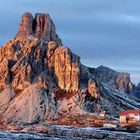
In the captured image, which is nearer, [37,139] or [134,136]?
[37,139]

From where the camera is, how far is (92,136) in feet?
556

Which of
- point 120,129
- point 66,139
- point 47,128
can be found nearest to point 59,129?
point 47,128

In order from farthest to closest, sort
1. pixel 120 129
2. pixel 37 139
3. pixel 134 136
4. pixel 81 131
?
pixel 120 129
pixel 81 131
pixel 134 136
pixel 37 139

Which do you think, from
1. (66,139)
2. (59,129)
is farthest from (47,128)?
(66,139)

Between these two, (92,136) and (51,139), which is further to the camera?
(92,136)

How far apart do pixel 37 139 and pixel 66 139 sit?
8.01m

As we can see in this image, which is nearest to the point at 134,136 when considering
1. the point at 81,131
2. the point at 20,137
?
the point at 81,131

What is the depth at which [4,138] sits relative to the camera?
15275 cm

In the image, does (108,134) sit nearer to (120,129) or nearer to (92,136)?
(92,136)

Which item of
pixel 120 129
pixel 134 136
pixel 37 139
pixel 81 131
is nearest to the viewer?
pixel 37 139

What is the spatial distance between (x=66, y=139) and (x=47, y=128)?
34.1m

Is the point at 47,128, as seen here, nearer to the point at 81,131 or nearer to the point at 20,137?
the point at 81,131

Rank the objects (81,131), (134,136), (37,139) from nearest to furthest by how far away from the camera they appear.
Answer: (37,139), (134,136), (81,131)

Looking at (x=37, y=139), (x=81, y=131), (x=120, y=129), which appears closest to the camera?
(x=37, y=139)
